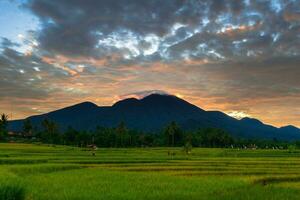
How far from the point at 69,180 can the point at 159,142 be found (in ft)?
321

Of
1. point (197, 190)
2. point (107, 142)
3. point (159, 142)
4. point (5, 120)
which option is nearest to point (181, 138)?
point (159, 142)

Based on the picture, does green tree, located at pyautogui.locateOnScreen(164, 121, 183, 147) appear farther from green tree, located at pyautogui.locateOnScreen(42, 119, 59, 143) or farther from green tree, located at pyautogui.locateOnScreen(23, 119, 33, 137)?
green tree, located at pyautogui.locateOnScreen(23, 119, 33, 137)

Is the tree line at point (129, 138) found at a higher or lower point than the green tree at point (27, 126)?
lower

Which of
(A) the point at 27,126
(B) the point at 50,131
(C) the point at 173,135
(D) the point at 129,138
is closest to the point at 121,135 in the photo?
(D) the point at 129,138

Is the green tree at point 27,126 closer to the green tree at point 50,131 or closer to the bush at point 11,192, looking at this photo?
the green tree at point 50,131

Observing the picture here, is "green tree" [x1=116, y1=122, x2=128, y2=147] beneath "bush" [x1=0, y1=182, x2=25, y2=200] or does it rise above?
above

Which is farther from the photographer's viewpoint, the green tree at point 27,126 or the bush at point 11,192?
the green tree at point 27,126

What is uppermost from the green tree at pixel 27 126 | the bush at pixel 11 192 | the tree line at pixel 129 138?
the green tree at pixel 27 126

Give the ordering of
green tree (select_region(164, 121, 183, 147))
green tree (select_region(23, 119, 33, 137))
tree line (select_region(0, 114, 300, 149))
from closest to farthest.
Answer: tree line (select_region(0, 114, 300, 149)) → green tree (select_region(164, 121, 183, 147)) → green tree (select_region(23, 119, 33, 137))

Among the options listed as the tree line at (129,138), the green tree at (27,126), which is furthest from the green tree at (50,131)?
the green tree at (27,126)

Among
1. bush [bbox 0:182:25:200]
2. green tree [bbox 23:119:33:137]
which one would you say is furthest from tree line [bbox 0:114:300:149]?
bush [bbox 0:182:25:200]

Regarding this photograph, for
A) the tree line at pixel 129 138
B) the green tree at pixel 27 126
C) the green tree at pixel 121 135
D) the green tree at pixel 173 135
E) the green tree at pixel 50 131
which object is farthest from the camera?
the green tree at pixel 27 126

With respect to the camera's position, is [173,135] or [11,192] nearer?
[11,192]

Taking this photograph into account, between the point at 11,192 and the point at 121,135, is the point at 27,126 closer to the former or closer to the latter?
the point at 121,135
